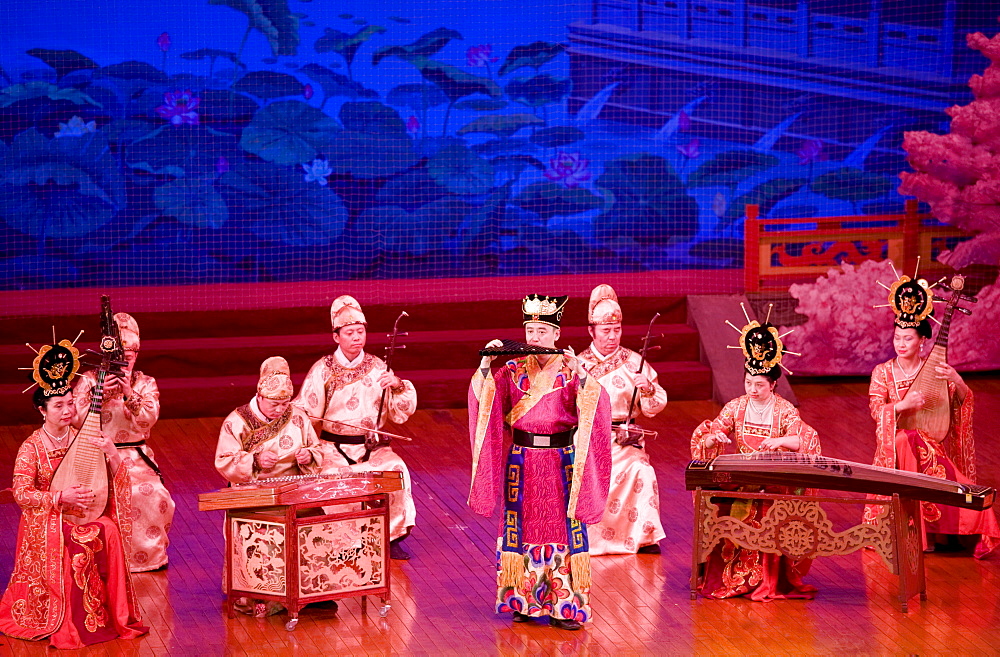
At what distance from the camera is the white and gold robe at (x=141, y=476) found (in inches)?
269

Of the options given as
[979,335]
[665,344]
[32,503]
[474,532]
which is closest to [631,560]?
Answer: [474,532]

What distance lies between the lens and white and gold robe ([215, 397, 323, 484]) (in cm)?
637

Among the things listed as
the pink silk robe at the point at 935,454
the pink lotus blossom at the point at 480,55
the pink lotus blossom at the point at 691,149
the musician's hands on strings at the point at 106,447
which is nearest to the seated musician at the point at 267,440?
the musician's hands on strings at the point at 106,447

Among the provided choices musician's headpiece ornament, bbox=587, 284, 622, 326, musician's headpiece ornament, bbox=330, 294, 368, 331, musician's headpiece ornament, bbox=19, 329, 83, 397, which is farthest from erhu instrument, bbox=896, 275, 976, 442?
musician's headpiece ornament, bbox=19, 329, 83, 397

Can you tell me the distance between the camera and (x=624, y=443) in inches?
288

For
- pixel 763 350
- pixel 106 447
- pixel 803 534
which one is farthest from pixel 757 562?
pixel 106 447

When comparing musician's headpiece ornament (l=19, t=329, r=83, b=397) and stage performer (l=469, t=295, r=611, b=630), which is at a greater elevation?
musician's headpiece ornament (l=19, t=329, r=83, b=397)

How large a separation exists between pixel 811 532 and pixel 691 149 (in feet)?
24.6

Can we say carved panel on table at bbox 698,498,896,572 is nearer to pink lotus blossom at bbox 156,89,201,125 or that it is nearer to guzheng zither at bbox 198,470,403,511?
guzheng zither at bbox 198,470,403,511

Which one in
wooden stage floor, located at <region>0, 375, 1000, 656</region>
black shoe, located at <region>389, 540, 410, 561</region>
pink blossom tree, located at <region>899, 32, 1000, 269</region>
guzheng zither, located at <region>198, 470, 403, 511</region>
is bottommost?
wooden stage floor, located at <region>0, 375, 1000, 656</region>

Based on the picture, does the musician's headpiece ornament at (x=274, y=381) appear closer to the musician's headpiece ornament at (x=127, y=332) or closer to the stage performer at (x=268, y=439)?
the stage performer at (x=268, y=439)

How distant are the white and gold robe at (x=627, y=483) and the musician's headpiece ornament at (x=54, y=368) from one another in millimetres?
2535

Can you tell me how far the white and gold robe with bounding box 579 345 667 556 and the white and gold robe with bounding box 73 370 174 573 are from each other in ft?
6.88

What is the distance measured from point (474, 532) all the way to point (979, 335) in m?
5.33
